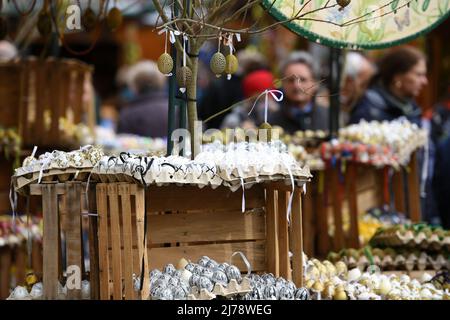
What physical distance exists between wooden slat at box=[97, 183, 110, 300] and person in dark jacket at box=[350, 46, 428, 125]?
3.81 metres

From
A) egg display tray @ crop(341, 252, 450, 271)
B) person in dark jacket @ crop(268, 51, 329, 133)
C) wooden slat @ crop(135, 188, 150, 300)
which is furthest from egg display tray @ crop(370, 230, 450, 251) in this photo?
person in dark jacket @ crop(268, 51, 329, 133)

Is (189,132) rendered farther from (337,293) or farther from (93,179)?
(337,293)

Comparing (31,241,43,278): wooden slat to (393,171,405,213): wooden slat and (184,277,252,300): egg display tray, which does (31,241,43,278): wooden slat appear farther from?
(184,277,252,300): egg display tray

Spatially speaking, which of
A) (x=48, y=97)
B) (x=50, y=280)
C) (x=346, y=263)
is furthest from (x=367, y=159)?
(x=50, y=280)

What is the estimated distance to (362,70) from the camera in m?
9.00

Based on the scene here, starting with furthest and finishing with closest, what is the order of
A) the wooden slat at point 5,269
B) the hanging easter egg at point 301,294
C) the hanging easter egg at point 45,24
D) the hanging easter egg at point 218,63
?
the wooden slat at point 5,269
the hanging easter egg at point 45,24
the hanging easter egg at point 218,63
the hanging easter egg at point 301,294

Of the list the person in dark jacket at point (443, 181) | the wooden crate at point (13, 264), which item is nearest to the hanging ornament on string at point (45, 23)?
the wooden crate at point (13, 264)

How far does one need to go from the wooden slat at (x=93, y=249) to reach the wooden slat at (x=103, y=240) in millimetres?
59

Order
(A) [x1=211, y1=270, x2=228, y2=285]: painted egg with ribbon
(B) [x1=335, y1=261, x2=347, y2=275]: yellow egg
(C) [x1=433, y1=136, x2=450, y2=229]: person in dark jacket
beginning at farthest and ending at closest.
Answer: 1. (C) [x1=433, y1=136, x2=450, y2=229]: person in dark jacket
2. (B) [x1=335, y1=261, x2=347, y2=275]: yellow egg
3. (A) [x1=211, y1=270, x2=228, y2=285]: painted egg with ribbon

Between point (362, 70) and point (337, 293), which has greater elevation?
point (362, 70)

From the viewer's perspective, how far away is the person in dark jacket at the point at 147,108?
859cm

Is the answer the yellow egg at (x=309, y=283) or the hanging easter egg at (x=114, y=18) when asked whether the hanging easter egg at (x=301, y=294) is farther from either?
the hanging easter egg at (x=114, y=18)

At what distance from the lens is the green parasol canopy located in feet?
14.1

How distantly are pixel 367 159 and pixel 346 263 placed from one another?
1.17 metres
